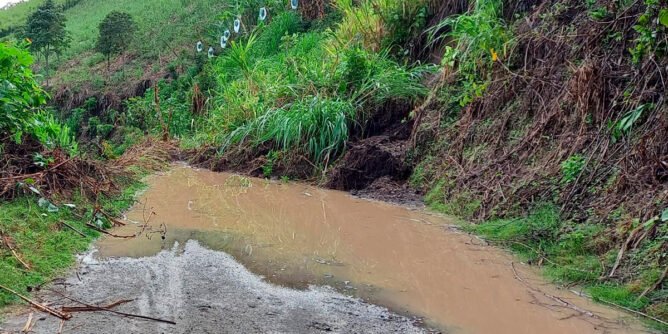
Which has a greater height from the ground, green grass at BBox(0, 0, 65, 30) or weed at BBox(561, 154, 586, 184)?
green grass at BBox(0, 0, 65, 30)

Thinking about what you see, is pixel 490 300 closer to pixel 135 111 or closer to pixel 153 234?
pixel 153 234

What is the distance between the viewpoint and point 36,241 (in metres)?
3.99

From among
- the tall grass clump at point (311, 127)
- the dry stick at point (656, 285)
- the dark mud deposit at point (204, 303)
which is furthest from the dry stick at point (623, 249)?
the tall grass clump at point (311, 127)

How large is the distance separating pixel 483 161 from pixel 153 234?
3.40 metres

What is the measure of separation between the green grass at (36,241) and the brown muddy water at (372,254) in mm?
264

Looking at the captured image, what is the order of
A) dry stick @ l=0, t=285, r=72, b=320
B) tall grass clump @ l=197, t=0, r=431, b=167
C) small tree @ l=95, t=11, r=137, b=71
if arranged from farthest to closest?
small tree @ l=95, t=11, r=137, b=71
tall grass clump @ l=197, t=0, r=431, b=167
dry stick @ l=0, t=285, r=72, b=320

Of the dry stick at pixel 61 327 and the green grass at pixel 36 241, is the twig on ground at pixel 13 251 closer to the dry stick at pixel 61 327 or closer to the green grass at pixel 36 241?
the green grass at pixel 36 241

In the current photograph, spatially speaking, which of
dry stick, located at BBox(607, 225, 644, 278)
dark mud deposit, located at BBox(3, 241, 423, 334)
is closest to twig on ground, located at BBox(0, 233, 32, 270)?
dark mud deposit, located at BBox(3, 241, 423, 334)

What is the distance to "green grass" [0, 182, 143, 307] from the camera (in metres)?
3.40

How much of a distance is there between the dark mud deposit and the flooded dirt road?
2 centimetres

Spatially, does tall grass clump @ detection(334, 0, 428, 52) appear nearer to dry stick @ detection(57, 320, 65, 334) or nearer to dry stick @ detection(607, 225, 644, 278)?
dry stick @ detection(607, 225, 644, 278)

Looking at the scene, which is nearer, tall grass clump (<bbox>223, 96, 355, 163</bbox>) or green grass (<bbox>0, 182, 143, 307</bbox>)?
green grass (<bbox>0, 182, 143, 307</bbox>)

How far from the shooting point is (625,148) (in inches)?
187

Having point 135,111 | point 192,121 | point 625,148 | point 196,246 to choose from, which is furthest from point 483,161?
point 135,111
